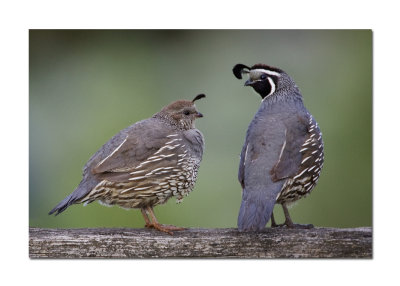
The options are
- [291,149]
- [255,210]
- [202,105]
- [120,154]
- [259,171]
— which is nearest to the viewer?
[255,210]

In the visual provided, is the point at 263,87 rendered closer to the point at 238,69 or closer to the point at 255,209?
the point at 238,69

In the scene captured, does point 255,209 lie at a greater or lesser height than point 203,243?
greater

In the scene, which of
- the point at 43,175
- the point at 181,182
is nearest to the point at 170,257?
the point at 181,182

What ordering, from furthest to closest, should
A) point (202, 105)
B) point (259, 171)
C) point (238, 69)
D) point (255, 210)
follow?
point (202, 105) → point (238, 69) → point (259, 171) → point (255, 210)

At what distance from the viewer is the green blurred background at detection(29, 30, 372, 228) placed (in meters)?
6.48

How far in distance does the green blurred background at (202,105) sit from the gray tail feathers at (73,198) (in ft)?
1.01

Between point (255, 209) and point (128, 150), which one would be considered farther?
point (128, 150)

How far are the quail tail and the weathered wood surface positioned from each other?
0.23 meters

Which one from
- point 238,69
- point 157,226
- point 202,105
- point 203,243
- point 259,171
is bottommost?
point 203,243

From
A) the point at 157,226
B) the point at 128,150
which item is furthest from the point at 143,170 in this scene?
the point at 157,226

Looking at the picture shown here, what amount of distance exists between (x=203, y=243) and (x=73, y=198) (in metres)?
1.02

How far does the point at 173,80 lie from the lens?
6961mm

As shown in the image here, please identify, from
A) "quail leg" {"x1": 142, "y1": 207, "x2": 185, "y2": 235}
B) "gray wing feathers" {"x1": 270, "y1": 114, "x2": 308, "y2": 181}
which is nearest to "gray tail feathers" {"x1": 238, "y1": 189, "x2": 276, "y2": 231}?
"gray wing feathers" {"x1": 270, "y1": 114, "x2": 308, "y2": 181}

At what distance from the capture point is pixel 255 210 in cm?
563
